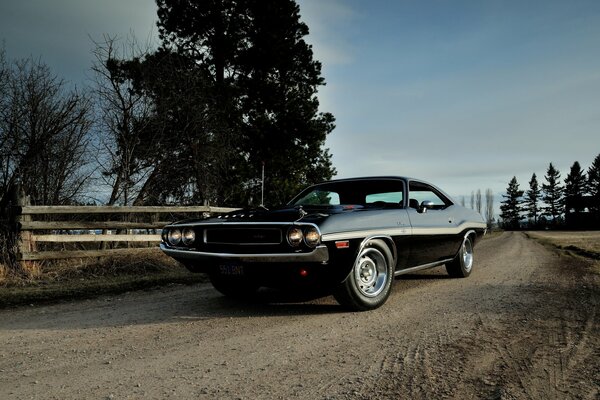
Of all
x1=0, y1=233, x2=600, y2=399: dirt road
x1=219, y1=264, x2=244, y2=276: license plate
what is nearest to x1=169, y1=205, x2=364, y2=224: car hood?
x1=219, y1=264, x2=244, y2=276: license plate

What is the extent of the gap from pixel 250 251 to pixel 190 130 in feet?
36.3

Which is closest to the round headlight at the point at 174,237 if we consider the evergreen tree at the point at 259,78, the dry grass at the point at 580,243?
the dry grass at the point at 580,243

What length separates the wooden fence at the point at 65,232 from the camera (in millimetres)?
7824

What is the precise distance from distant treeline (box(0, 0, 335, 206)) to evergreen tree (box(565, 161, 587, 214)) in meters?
79.2

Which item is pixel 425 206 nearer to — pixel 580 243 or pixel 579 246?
pixel 579 246

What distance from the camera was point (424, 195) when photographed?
6289 mm

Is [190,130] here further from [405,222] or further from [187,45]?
[405,222]

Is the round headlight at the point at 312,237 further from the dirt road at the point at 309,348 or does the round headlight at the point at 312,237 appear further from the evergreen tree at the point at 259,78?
the evergreen tree at the point at 259,78

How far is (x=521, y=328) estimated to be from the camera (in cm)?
361

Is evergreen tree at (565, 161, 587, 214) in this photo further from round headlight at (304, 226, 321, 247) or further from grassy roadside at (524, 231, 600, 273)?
round headlight at (304, 226, 321, 247)

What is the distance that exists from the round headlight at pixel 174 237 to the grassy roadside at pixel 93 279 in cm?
189

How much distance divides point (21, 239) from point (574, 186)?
99966mm

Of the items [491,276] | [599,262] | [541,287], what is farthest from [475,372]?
[599,262]

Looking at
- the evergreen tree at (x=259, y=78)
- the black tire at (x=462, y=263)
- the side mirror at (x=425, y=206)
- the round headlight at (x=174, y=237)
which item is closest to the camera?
the round headlight at (x=174, y=237)
